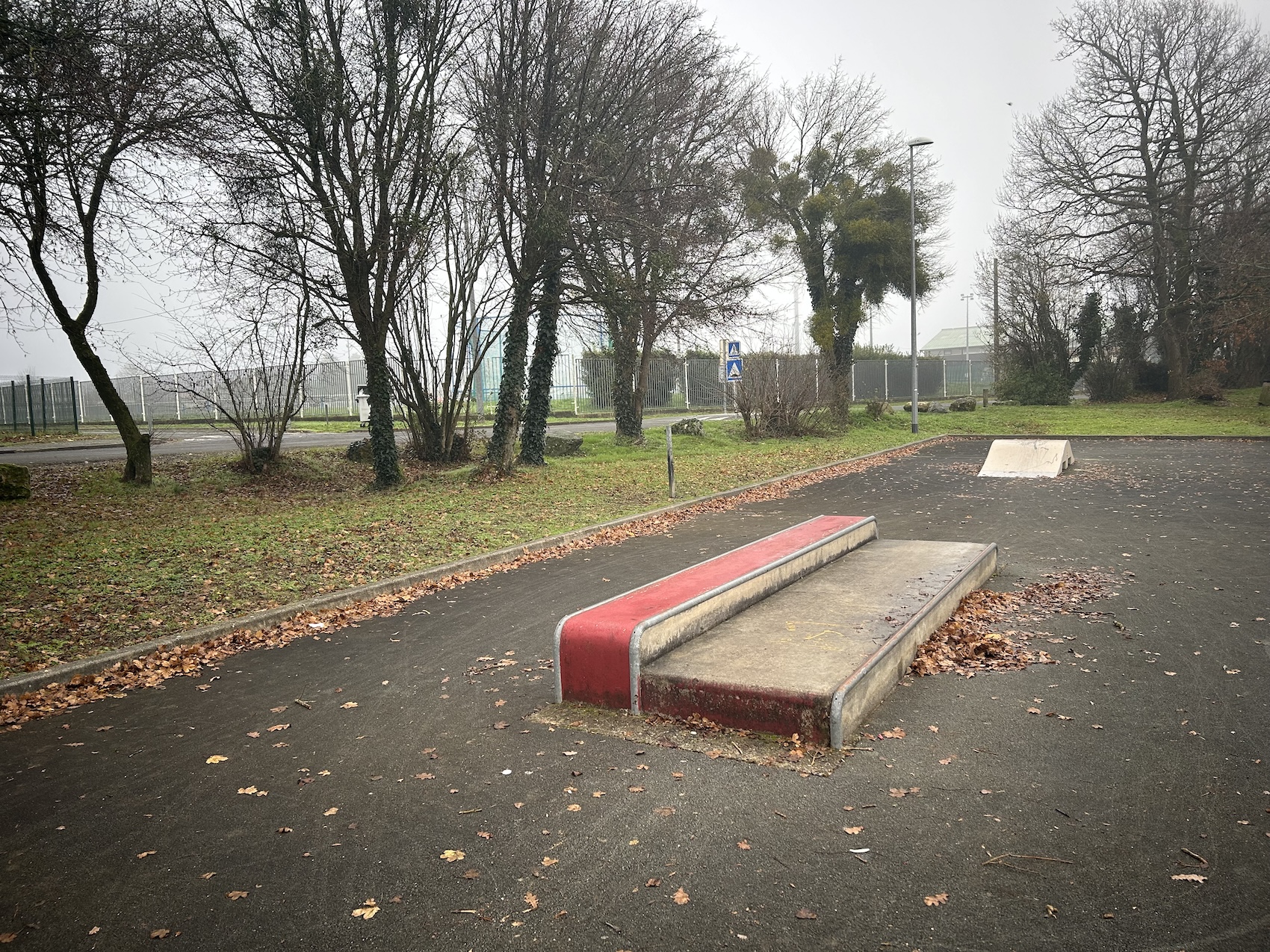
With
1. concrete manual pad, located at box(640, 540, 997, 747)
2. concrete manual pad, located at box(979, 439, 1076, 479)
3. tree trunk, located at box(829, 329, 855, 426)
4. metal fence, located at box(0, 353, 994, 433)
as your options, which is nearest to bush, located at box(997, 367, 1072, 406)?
metal fence, located at box(0, 353, 994, 433)

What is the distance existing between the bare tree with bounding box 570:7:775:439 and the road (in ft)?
7.39

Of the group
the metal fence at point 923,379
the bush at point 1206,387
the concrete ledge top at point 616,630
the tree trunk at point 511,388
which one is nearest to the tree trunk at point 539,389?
the tree trunk at point 511,388

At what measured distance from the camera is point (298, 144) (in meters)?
13.9

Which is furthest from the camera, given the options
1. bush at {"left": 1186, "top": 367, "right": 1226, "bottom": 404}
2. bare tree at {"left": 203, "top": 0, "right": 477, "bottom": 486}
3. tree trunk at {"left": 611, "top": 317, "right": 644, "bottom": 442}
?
bush at {"left": 1186, "top": 367, "right": 1226, "bottom": 404}

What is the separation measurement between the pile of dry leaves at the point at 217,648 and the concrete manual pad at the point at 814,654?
3.26 metres

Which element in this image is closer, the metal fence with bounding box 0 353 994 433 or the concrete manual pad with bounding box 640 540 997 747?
the concrete manual pad with bounding box 640 540 997 747

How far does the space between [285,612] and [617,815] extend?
4.56 meters

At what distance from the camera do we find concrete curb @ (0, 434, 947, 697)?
5.82 m

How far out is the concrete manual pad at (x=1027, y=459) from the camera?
54.7 ft

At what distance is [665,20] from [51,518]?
13642mm

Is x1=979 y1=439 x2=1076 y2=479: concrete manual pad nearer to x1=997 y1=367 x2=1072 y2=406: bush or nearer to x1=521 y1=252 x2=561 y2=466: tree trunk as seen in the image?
x1=521 y1=252 x2=561 y2=466: tree trunk

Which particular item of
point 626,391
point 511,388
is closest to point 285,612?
point 511,388

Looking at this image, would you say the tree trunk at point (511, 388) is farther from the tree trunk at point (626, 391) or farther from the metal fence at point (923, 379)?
the metal fence at point (923, 379)

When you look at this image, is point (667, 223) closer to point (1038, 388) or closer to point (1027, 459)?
point (1027, 459)
